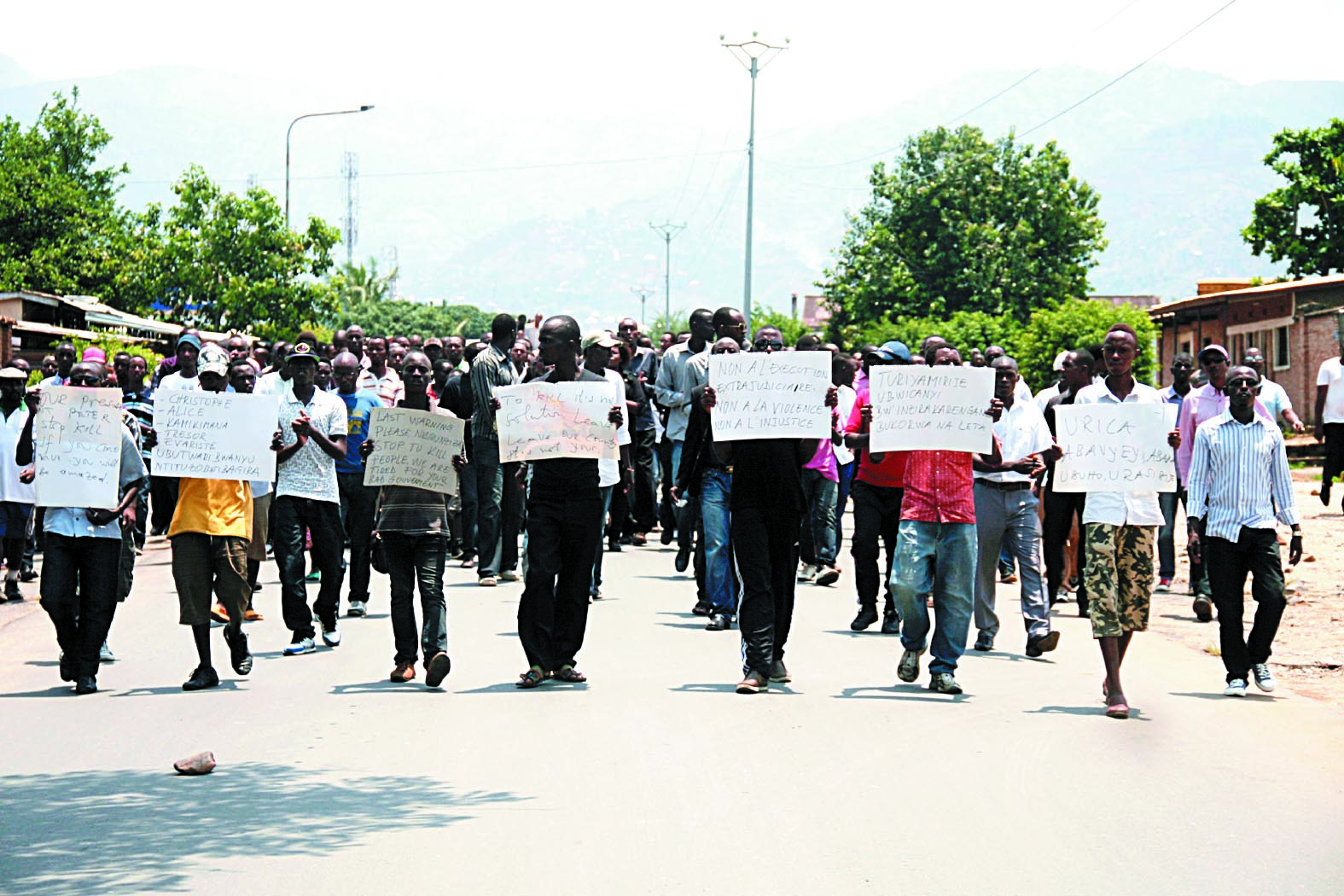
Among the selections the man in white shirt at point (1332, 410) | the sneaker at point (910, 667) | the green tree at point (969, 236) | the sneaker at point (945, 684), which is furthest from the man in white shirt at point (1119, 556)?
the green tree at point (969, 236)

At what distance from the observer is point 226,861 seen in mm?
6184

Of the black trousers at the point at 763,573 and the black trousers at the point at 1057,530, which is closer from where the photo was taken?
the black trousers at the point at 763,573

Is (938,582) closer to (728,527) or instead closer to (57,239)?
(728,527)

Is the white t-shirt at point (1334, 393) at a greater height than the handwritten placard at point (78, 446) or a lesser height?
greater

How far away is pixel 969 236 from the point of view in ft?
255

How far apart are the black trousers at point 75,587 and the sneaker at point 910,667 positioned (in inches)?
189

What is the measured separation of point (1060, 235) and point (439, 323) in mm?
49502

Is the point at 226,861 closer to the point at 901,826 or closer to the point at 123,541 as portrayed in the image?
the point at 901,826

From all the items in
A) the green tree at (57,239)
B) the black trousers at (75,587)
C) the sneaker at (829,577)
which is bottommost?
the sneaker at (829,577)

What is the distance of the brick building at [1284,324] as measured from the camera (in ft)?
140

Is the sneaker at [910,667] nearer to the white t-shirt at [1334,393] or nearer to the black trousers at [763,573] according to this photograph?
the black trousers at [763,573]

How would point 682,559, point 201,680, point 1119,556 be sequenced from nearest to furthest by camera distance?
point 1119,556 → point 201,680 → point 682,559

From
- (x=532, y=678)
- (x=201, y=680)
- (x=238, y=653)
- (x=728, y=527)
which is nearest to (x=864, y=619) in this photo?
(x=728, y=527)

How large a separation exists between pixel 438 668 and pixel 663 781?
2.77 m
